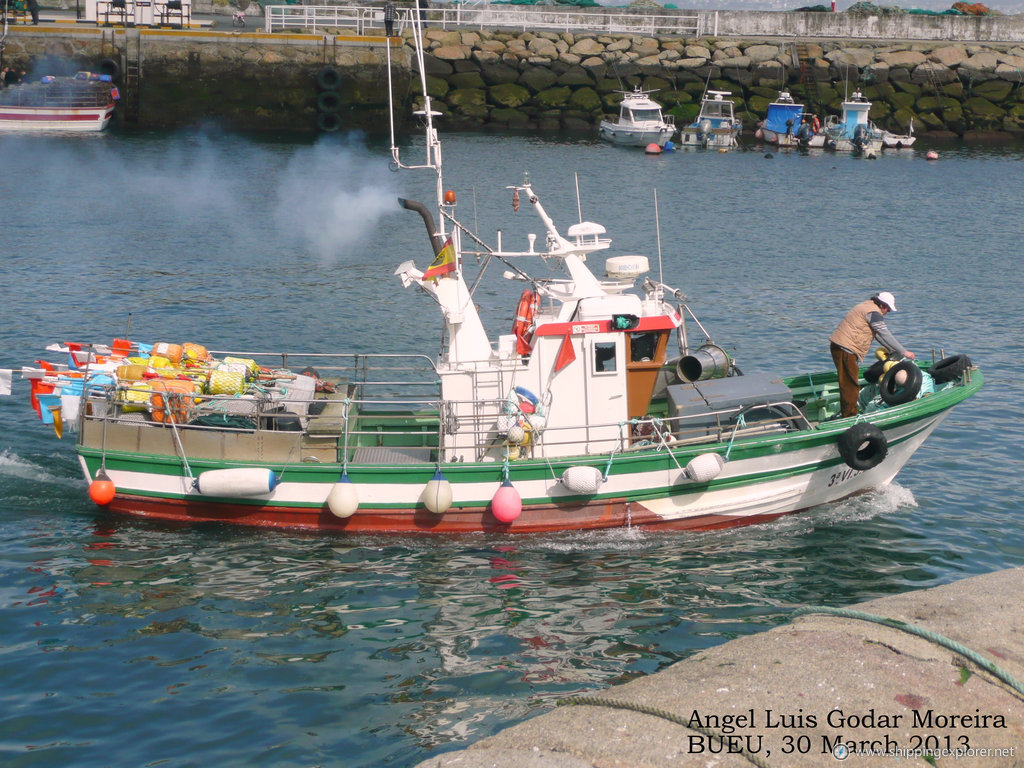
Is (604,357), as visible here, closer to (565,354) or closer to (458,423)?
(565,354)

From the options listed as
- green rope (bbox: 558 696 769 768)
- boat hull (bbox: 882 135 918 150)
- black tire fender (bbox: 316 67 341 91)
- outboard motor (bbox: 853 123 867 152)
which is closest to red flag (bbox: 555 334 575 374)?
green rope (bbox: 558 696 769 768)

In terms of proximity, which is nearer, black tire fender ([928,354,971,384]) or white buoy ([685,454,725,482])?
white buoy ([685,454,725,482])

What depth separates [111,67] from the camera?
51.6 m

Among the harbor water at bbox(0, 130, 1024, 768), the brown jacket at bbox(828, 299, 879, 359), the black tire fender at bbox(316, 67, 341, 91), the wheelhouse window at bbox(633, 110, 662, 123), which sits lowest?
the harbor water at bbox(0, 130, 1024, 768)

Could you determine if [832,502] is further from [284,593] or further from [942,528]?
[284,593]

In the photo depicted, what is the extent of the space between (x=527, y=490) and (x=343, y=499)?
2449mm

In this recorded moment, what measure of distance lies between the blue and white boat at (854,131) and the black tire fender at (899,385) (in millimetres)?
42641

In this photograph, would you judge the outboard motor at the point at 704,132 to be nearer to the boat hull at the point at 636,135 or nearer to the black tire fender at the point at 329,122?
the boat hull at the point at 636,135

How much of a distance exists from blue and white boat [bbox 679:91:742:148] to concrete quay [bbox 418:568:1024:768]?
49347 mm

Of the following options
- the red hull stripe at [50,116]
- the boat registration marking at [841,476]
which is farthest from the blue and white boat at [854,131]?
the boat registration marking at [841,476]

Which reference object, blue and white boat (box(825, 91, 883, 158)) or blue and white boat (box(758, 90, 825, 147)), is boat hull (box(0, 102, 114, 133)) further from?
blue and white boat (box(825, 91, 883, 158))

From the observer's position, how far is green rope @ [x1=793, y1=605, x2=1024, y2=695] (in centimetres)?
834

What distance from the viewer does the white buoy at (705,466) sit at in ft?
46.1

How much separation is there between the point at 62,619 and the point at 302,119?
143ft
